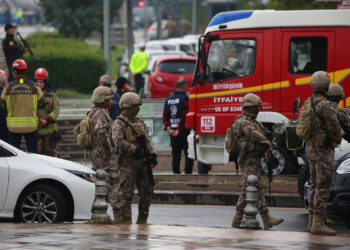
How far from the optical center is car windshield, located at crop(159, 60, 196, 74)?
28469 mm

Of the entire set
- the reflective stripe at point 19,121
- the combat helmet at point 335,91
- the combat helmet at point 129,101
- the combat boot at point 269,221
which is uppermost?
the combat helmet at point 335,91

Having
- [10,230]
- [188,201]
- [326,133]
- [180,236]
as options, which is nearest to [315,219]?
[326,133]

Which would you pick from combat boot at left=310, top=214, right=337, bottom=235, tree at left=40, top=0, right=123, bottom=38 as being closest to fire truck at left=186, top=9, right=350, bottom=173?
combat boot at left=310, top=214, right=337, bottom=235

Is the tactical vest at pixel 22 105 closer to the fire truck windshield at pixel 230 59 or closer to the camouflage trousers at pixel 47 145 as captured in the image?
the camouflage trousers at pixel 47 145

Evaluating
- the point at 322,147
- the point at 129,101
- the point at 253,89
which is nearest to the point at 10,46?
the point at 253,89

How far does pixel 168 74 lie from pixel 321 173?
59.6ft

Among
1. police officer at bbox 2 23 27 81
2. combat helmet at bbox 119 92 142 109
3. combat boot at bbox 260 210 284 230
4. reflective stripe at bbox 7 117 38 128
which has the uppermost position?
police officer at bbox 2 23 27 81

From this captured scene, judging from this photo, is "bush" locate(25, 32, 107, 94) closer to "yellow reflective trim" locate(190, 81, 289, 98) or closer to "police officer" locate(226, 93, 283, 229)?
"yellow reflective trim" locate(190, 81, 289, 98)

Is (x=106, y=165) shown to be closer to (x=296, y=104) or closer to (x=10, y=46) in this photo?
(x=296, y=104)

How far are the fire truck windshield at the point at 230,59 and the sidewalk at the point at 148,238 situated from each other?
215 inches

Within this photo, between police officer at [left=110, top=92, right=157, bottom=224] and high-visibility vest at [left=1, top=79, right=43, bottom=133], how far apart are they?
4.06 meters

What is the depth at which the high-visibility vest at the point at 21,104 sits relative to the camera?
14.5 metres

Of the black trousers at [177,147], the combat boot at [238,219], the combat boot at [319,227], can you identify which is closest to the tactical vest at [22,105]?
the black trousers at [177,147]

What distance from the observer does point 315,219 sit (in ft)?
34.1
